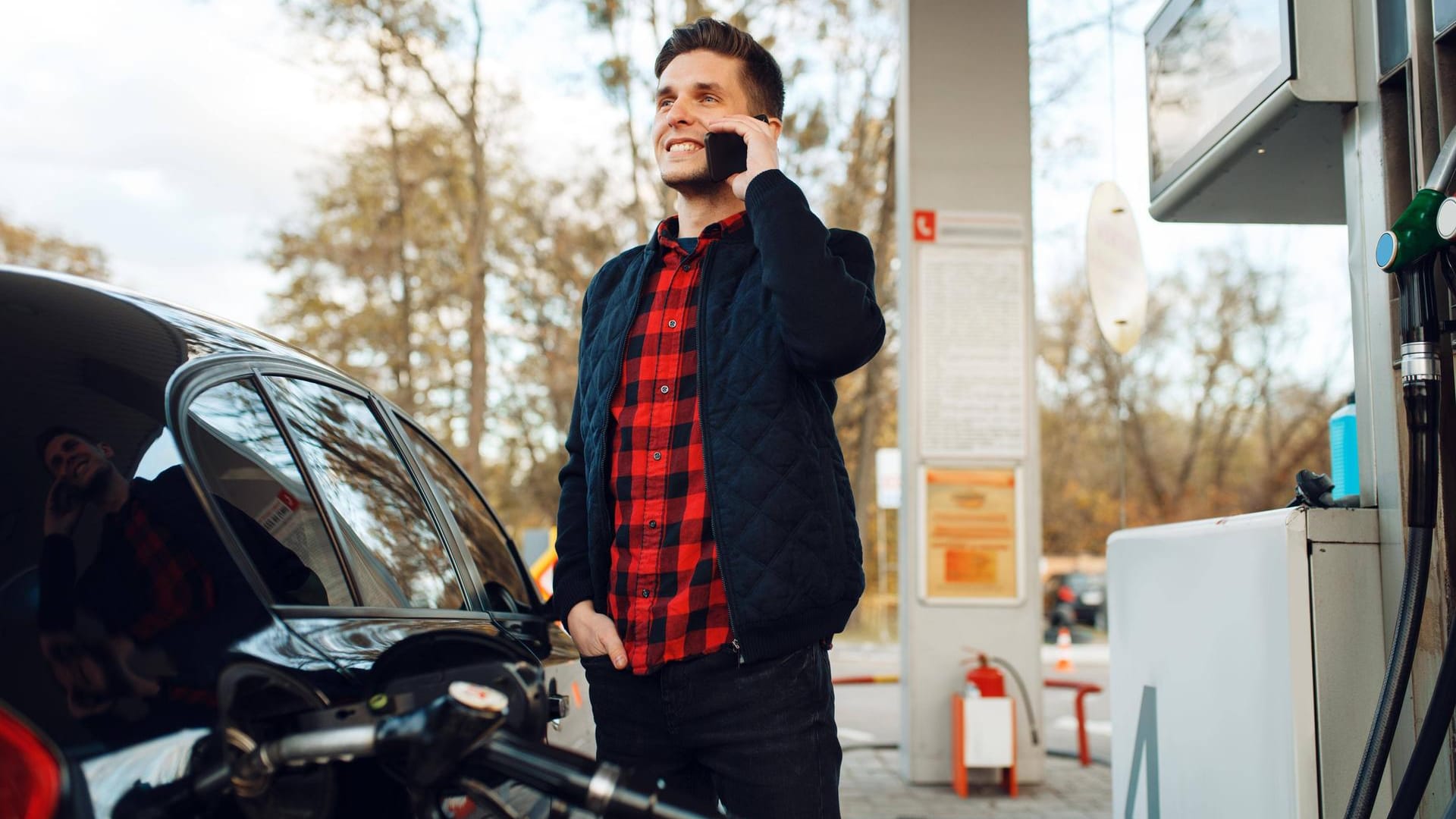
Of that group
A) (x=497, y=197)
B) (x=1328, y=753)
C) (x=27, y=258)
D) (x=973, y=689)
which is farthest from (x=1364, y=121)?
(x=27, y=258)

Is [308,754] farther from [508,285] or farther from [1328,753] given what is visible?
[508,285]

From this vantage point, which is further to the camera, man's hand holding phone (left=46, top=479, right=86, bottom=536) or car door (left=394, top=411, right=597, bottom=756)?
car door (left=394, top=411, right=597, bottom=756)

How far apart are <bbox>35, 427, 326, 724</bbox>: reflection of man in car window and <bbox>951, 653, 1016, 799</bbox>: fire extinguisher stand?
5799mm

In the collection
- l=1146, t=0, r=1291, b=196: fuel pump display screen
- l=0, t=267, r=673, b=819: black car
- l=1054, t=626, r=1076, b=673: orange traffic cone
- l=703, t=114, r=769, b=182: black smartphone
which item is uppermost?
l=1146, t=0, r=1291, b=196: fuel pump display screen

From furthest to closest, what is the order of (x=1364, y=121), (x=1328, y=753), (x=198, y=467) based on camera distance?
1. (x=1364, y=121)
2. (x=1328, y=753)
3. (x=198, y=467)

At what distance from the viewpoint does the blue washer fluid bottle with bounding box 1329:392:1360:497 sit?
97.0 inches

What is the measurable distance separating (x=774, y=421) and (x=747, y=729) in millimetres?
477

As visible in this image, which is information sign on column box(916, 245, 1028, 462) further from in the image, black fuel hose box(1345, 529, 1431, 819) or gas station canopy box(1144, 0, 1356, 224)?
black fuel hose box(1345, 529, 1431, 819)

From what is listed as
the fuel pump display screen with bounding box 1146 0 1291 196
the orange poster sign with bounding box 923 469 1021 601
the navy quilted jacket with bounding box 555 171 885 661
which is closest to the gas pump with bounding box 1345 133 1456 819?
the fuel pump display screen with bounding box 1146 0 1291 196

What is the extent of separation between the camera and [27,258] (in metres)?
25.4

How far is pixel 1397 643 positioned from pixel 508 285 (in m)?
19.4

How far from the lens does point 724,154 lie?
2195mm

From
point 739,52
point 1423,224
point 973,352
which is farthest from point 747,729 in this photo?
point 973,352

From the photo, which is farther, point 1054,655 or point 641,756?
point 1054,655
